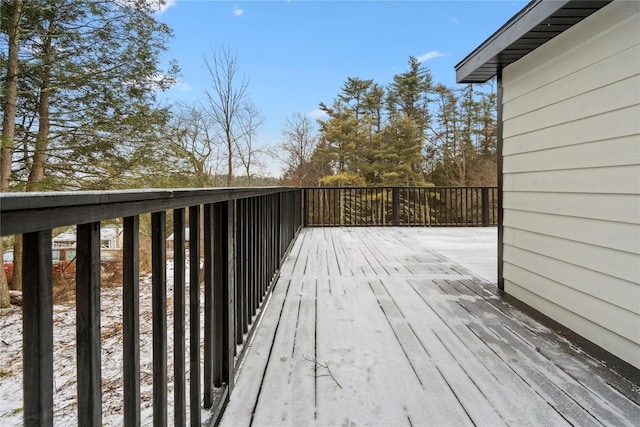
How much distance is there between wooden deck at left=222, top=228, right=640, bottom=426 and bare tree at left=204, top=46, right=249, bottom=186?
351 inches

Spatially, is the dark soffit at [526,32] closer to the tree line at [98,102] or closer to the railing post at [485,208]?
the tree line at [98,102]

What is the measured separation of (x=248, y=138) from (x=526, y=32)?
34.7 feet

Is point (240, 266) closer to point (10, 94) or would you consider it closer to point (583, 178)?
point (583, 178)

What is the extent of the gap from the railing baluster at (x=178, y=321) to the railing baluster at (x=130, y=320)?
22cm

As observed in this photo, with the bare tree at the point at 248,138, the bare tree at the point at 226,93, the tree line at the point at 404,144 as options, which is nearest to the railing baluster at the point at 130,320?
the bare tree at the point at 226,93

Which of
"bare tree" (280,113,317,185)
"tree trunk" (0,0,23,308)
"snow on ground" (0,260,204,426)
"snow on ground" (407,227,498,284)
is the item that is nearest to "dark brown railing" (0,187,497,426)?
"snow on ground" (0,260,204,426)

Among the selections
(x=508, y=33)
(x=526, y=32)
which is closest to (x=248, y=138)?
(x=508, y=33)

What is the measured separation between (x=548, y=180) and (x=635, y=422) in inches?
55.8

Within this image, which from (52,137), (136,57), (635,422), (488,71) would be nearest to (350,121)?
(136,57)

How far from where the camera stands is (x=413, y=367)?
5.32ft

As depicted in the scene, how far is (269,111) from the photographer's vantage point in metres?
12.8

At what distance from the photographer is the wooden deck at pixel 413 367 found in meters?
1.29

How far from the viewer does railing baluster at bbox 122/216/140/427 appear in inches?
27.4

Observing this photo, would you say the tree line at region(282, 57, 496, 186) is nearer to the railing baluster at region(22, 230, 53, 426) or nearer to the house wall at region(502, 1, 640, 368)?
the house wall at region(502, 1, 640, 368)
